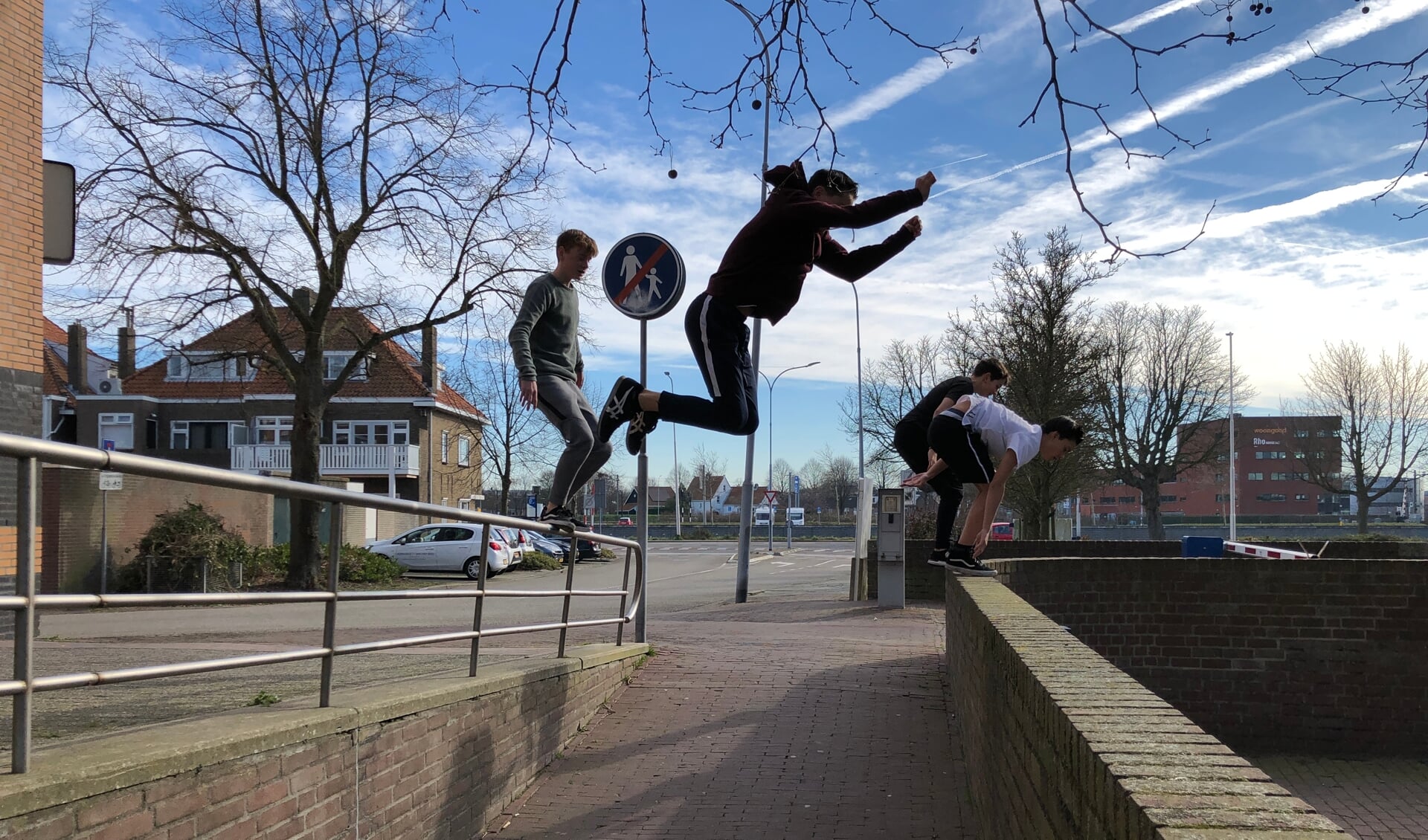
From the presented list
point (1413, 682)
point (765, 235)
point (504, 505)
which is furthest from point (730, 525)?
point (765, 235)

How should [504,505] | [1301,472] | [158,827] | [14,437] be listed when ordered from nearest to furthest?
[14,437] < [158,827] < [504,505] < [1301,472]

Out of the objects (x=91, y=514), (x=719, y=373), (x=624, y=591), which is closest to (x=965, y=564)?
(x=624, y=591)

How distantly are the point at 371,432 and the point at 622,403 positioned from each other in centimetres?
4717

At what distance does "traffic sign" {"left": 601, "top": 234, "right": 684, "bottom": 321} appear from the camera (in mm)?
8289

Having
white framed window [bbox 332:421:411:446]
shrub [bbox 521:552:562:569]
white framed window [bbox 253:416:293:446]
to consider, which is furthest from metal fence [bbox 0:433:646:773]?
white framed window [bbox 253:416:293:446]

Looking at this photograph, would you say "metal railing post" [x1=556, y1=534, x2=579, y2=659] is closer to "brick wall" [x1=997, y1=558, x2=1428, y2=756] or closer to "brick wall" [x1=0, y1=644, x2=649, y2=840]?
"brick wall" [x1=0, y1=644, x2=649, y2=840]

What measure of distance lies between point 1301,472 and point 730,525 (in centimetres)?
4407

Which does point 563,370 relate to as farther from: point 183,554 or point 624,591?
point 183,554

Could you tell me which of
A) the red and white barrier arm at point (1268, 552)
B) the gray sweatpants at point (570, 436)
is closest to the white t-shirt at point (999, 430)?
the gray sweatpants at point (570, 436)

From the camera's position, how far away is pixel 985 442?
23.9ft

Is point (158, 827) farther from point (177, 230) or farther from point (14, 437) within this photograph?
point (177, 230)

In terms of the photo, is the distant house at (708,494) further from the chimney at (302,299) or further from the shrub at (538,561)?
the chimney at (302,299)

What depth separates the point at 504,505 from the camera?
47594 mm

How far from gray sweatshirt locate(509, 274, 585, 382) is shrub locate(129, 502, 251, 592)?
7.74ft
